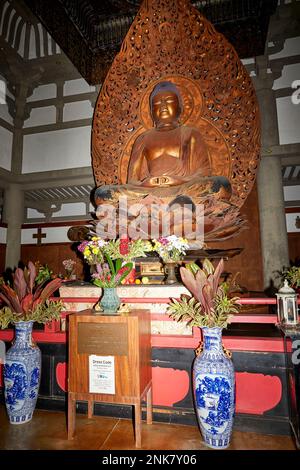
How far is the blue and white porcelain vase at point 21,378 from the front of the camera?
2.01m

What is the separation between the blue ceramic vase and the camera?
6.46 feet

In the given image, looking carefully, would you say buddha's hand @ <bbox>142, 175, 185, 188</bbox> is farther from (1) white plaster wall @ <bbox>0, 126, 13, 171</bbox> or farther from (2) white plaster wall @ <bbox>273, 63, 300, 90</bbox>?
(1) white plaster wall @ <bbox>0, 126, 13, 171</bbox>

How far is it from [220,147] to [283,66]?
1987 mm

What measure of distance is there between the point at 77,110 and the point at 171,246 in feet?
15.0

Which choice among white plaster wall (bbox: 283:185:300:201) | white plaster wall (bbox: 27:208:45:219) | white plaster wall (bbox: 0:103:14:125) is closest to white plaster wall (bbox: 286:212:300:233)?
white plaster wall (bbox: 283:185:300:201)

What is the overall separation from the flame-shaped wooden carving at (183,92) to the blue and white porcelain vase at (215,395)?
119 inches

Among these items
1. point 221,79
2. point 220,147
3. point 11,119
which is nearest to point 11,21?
point 11,119

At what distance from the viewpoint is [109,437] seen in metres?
1.85

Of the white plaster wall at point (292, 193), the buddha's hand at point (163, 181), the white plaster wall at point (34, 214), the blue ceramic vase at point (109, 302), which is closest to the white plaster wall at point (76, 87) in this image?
the buddha's hand at point (163, 181)

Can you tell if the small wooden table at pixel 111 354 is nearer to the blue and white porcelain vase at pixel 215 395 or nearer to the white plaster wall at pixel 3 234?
the blue and white porcelain vase at pixel 215 395

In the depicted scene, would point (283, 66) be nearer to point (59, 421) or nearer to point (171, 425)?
point (171, 425)

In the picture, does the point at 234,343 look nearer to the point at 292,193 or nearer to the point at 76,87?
the point at 292,193

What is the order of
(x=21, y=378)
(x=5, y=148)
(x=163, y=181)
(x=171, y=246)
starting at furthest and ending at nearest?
(x=5, y=148) < (x=163, y=181) < (x=171, y=246) < (x=21, y=378)

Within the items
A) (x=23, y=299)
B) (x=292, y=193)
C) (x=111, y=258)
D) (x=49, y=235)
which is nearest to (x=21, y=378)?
(x=23, y=299)
